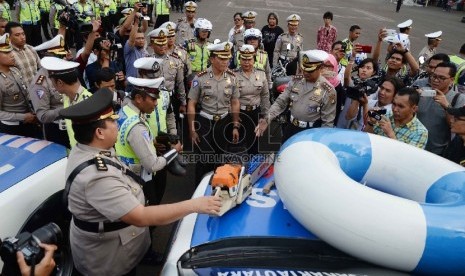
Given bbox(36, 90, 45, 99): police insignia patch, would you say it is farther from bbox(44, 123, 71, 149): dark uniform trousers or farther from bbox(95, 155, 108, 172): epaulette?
bbox(95, 155, 108, 172): epaulette

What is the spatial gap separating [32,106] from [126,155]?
1662 mm

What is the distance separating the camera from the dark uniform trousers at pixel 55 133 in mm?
3926

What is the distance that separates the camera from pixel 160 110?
3.53m

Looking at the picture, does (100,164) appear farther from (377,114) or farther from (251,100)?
(251,100)

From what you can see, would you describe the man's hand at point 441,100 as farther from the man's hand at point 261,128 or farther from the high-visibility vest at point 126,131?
the high-visibility vest at point 126,131

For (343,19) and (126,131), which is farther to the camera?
(343,19)

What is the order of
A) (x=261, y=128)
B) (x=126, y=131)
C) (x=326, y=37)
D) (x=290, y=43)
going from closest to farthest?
(x=126, y=131) < (x=261, y=128) < (x=290, y=43) < (x=326, y=37)

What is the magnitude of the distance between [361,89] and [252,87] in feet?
4.45

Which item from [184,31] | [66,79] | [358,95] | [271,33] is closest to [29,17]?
[184,31]

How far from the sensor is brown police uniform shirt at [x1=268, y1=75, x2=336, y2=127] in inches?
153

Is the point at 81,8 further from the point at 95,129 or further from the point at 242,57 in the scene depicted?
the point at 95,129

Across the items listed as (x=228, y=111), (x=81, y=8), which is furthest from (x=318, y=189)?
(x=81, y=8)

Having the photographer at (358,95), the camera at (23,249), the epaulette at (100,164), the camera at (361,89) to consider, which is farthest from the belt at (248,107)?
the camera at (23,249)

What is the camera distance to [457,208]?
1.79 m
